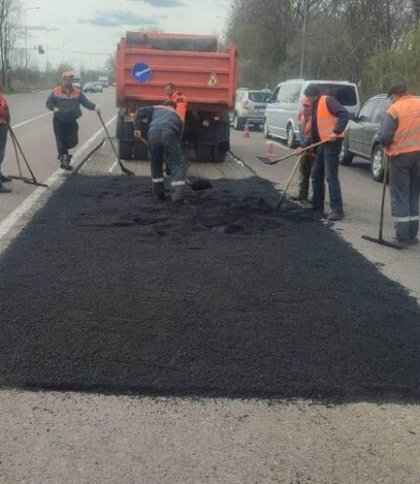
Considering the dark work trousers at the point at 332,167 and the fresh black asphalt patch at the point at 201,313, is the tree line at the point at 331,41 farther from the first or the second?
the fresh black asphalt patch at the point at 201,313

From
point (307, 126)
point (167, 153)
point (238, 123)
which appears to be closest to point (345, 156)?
point (307, 126)

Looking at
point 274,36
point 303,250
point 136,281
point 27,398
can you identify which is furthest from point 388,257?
point 274,36

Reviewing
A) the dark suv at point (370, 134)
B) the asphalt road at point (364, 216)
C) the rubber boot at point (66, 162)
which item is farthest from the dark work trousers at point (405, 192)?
the rubber boot at point (66, 162)

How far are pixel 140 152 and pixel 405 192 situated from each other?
23.3 ft

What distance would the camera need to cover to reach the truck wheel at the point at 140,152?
42.5ft

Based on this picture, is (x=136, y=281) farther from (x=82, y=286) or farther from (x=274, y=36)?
(x=274, y=36)

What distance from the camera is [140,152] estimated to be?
13.1 metres

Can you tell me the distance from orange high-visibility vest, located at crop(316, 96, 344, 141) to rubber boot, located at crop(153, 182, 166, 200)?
226cm

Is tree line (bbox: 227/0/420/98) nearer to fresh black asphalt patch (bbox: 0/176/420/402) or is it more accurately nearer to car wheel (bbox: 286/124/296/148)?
car wheel (bbox: 286/124/296/148)

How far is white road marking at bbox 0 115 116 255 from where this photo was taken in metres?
6.79

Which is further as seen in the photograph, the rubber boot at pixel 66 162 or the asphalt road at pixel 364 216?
the rubber boot at pixel 66 162

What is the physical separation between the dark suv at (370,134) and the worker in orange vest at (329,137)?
3705 millimetres

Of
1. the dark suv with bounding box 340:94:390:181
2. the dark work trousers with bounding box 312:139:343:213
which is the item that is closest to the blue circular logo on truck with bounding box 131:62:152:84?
the dark suv with bounding box 340:94:390:181

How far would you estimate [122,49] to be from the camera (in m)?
12.2
